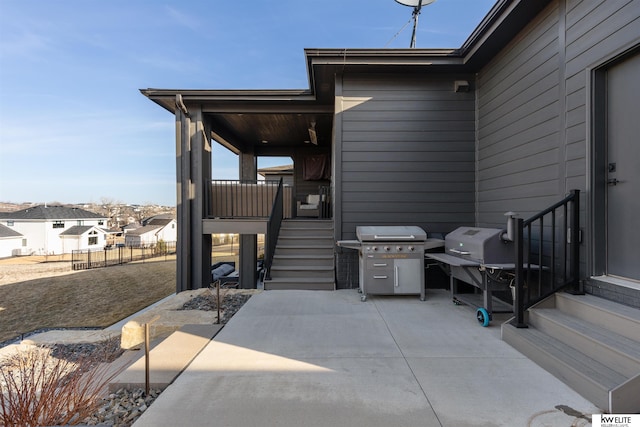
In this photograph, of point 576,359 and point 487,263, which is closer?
point 576,359

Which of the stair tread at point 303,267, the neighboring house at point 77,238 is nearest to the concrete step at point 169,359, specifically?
the stair tread at point 303,267

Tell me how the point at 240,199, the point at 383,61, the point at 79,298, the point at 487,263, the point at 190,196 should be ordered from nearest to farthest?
1. the point at 487,263
2. the point at 383,61
3. the point at 190,196
4. the point at 240,199
5. the point at 79,298

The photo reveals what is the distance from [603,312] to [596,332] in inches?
7.6

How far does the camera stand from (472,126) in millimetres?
4945

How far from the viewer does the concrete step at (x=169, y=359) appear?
1975mm

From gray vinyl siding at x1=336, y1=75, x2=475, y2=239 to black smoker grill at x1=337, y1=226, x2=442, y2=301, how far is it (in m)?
0.87

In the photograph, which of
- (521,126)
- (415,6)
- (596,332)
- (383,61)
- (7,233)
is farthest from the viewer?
(7,233)

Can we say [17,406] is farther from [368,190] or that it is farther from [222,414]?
[368,190]

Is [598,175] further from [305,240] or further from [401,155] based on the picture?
[305,240]

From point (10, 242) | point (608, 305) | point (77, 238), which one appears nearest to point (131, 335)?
point (608, 305)

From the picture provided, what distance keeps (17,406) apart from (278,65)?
56.4 ft

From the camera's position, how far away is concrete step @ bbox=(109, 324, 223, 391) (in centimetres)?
197

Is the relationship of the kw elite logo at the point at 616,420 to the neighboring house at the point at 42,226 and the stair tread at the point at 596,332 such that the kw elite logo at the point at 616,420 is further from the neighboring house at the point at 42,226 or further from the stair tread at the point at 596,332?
the neighboring house at the point at 42,226

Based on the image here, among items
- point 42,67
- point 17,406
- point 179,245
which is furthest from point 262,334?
point 42,67
